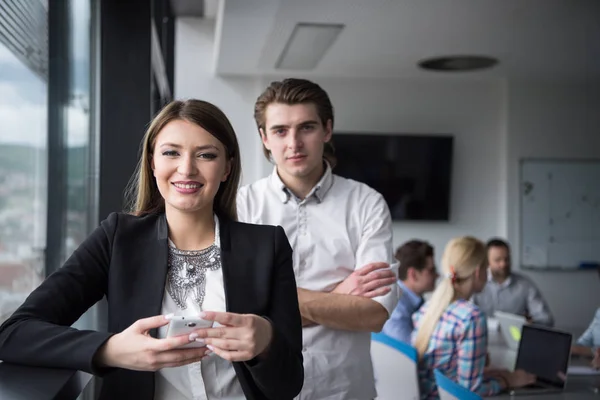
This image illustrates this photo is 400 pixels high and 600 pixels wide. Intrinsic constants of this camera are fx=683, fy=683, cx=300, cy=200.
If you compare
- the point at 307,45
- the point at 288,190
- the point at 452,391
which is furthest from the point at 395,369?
the point at 307,45

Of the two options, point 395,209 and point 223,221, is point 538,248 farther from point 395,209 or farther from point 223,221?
point 223,221

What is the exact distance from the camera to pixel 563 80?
24.2ft

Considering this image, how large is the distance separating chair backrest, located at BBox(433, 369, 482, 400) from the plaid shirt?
40cm

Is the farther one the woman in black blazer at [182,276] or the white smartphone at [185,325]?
the woman in black blazer at [182,276]

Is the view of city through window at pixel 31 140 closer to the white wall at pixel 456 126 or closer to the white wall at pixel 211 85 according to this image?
the white wall at pixel 211 85

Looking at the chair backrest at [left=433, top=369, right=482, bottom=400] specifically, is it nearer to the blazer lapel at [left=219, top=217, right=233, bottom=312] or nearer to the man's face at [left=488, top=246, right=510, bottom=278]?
the blazer lapel at [left=219, top=217, right=233, bottom=312]

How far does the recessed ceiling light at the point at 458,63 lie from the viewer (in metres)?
6.46

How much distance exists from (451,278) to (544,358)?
61 centimetres

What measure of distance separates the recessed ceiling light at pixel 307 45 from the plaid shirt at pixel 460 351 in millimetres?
2913

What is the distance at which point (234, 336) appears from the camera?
117cm

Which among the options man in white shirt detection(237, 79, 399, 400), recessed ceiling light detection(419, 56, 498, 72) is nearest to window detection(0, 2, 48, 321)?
man in white shirt detection(237, 79, 399, 400)

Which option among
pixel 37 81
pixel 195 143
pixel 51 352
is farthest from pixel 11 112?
pixel 51 352

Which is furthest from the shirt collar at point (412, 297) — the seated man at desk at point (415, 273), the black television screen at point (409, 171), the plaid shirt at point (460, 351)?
the black television screen at point (409, 171)

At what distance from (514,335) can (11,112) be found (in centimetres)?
335
